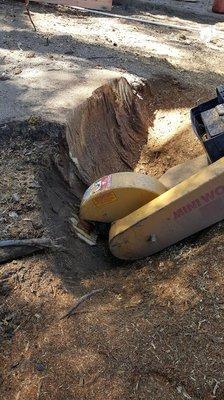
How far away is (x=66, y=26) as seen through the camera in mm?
8930

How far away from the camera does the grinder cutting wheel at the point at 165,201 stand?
367cm

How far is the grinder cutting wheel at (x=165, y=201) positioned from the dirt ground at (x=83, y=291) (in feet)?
0.48

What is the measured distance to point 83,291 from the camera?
11.5 ft

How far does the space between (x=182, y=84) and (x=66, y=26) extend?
3.08m

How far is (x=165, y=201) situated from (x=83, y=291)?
99cm

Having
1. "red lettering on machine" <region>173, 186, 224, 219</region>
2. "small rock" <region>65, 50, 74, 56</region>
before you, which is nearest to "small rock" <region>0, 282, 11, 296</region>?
"red lettering on machine" <region>173, 186, 224, 219</region>

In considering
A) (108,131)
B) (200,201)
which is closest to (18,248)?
(200,201)

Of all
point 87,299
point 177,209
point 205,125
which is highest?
point 205,125

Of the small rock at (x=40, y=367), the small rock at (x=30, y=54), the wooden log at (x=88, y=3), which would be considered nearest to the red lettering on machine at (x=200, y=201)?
the small rock at (x=40, y=367)

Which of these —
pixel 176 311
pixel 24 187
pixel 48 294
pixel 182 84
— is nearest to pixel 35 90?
pixel 24 187

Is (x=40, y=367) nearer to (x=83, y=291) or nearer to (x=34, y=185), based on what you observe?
(x=83, y=291)

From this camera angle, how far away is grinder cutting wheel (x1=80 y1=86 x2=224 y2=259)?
3.67 m

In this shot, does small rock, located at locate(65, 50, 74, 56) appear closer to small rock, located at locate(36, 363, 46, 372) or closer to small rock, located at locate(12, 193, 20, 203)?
small rock, located at locate(12, 193, 20, 203)

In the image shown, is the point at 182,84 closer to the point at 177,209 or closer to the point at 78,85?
the point at 78,85
